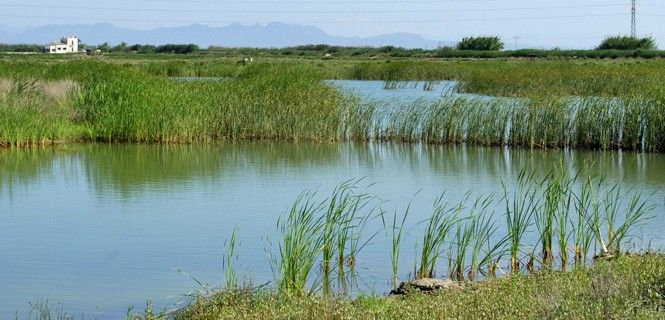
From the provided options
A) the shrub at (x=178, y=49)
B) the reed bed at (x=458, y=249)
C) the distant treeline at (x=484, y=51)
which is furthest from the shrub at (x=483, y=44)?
the reed bed at (x=458, y=249)

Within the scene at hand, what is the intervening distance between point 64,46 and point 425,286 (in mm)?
105643

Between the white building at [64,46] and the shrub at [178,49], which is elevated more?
the white building at [64,46]

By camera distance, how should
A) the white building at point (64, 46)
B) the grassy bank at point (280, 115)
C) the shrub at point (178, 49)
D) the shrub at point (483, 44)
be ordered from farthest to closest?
the white building at point (64, 46) < the shrub at point (178, 49) < the shrub at point (483, 44) < the grassy bank at point (280, 115)

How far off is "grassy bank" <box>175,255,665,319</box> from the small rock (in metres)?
0.41

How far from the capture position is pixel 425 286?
898 centimetres

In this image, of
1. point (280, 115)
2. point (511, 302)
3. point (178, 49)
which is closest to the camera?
point (511, 302)

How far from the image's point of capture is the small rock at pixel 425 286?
8914 mm

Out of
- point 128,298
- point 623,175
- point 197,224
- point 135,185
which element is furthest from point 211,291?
point 623,175

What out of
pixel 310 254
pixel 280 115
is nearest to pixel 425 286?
pixel 310 254

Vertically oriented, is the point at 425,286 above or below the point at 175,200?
below

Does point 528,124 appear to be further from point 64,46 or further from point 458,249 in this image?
point 64,46

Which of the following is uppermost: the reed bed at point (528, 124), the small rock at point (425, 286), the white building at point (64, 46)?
the white building at point (64, 46)

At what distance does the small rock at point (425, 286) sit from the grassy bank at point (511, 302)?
0.41m

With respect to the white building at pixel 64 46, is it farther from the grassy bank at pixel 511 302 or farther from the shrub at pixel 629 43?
the grassy bank at pixel 511 302
